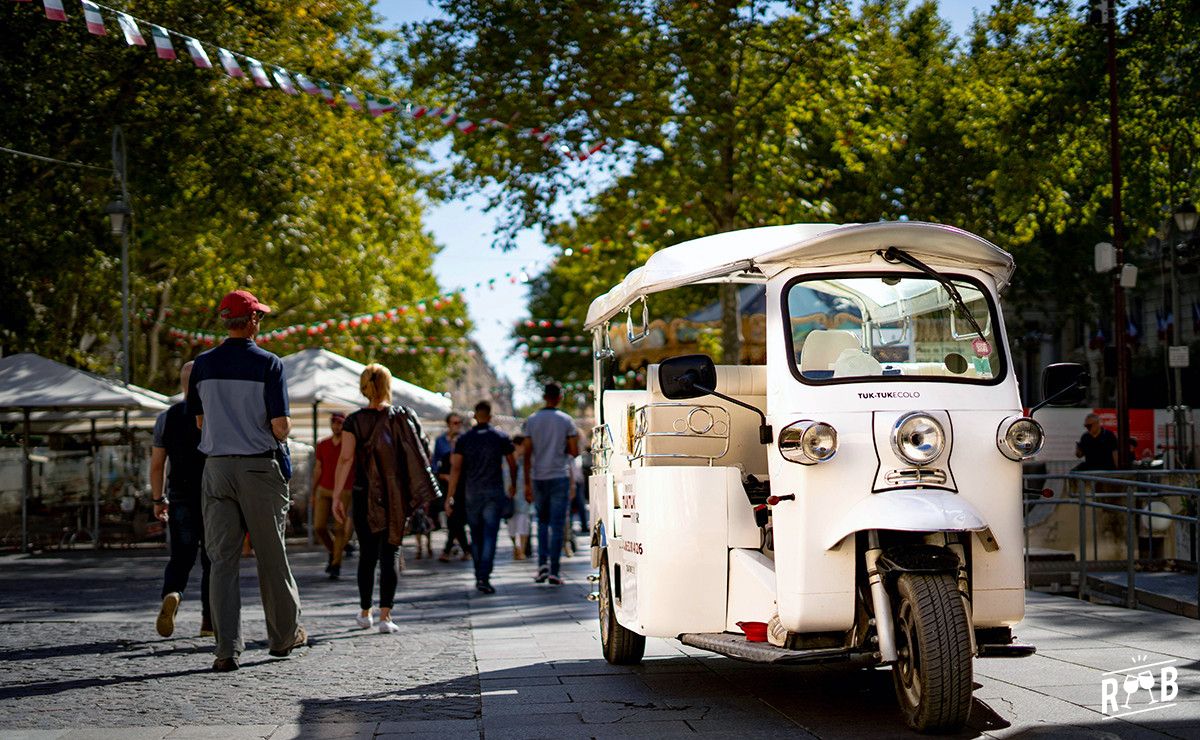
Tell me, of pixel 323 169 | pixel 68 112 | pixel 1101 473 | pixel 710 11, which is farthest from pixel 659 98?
pixel 1101 473

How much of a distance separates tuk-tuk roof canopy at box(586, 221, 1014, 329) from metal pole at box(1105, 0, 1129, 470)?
14.8 m

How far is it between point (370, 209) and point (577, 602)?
20828mm

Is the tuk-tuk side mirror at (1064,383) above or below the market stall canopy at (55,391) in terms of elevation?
below

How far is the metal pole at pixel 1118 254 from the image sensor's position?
21.3m

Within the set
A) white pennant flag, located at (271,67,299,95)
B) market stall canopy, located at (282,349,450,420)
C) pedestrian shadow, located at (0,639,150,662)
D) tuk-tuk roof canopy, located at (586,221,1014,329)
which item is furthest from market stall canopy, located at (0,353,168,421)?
tuk-tuk roof canopy, located at (586,221,1014,329)

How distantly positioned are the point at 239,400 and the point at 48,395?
12.5m

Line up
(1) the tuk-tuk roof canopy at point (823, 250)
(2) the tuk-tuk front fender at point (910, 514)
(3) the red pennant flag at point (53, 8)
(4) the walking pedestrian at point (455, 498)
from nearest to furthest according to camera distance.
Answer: (2) the tuk-tuk front fender at point (910, 514) → (1) the tuk-tuk roof canopy at point (823, 250) → (3) the red pennant flag at point (53, 8) → (4) the walking pedestrian at point (455, 498)

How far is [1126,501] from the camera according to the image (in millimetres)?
13406

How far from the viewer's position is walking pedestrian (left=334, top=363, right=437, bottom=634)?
10.6 metres

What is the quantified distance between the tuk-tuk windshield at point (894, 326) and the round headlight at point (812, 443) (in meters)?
0.49

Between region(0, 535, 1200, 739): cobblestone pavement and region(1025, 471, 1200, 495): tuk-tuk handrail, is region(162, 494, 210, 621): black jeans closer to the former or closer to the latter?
region(0, 535, 1200, 739): cobblestone pavement

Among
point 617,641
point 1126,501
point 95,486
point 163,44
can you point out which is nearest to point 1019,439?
point 617,641

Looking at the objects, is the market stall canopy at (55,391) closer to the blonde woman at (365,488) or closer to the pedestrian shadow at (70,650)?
the blonde woman at (365,488)

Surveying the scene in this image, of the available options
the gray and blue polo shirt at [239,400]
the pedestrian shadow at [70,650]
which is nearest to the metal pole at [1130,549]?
the gray and blue polo shirt at [239,400]
